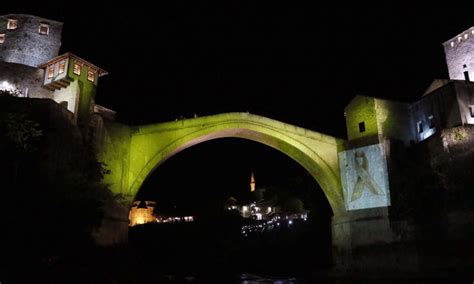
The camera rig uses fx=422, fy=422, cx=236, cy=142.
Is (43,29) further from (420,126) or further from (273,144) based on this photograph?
(420,126)

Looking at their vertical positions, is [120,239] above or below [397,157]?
below

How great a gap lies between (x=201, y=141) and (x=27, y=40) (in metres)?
10.9

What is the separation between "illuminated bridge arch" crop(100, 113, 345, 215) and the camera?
20000 mm

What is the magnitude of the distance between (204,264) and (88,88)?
17848mm

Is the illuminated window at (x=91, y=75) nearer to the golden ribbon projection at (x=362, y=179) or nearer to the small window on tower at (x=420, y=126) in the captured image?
the golden ribbon projection at (x=362, y=179)

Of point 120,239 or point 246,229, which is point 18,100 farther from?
point 246,229

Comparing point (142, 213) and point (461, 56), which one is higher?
point (461, 56)

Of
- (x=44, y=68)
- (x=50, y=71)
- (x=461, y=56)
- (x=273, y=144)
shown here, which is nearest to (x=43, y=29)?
(x=44, y=68)

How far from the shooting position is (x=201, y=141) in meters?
23.3

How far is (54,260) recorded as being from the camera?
1183cm

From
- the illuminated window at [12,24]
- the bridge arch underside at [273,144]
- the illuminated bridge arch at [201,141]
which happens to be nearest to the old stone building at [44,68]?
the illuminated window at [12,24]

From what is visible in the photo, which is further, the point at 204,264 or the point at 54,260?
the point at 204,264

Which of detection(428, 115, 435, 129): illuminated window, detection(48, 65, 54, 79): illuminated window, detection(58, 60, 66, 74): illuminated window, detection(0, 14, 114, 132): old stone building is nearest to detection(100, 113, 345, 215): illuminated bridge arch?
detection(0, 14, 114, 132): old stone building

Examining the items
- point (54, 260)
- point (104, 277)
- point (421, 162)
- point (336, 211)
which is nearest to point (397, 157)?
point (421, 162)
